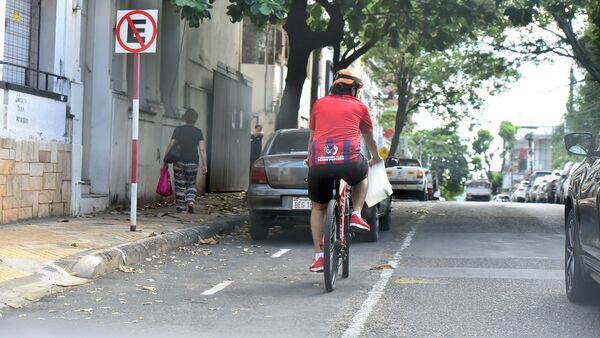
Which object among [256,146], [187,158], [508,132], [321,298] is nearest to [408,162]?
[256,146]

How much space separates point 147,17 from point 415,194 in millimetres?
21736

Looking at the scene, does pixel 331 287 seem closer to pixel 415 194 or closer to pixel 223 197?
pixel 223 197

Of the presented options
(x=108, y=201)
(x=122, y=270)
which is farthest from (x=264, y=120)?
(x=122, y=270)

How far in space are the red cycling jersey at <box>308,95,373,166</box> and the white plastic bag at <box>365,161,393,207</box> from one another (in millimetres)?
679

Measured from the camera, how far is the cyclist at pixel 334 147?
6938 millimetres

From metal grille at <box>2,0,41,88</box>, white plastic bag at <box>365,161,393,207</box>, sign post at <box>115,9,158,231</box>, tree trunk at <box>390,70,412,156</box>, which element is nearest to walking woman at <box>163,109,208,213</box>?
metal grille at <box>2,0,41,88</box>

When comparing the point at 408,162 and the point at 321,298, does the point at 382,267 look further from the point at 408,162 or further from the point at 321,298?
the point at 408,162

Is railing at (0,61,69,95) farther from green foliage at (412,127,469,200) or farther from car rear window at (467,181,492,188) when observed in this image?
green foliage at (412,127,469,200)

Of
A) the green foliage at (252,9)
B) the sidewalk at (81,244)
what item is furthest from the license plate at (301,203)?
the green foliage at (252,9)

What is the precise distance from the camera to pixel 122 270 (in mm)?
8125

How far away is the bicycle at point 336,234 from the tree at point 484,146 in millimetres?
111224

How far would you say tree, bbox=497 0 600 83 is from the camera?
1488cm

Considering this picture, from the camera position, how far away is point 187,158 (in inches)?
517

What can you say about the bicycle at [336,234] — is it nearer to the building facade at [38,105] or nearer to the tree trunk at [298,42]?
the building facade at [38,105]
